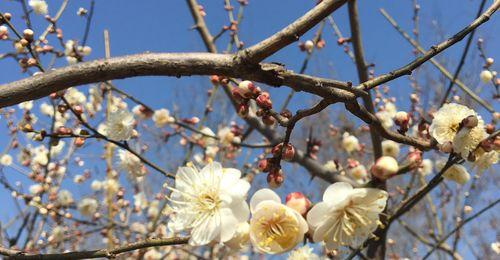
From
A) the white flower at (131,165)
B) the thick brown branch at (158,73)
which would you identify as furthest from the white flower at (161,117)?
the thick brown branch at (158,73)

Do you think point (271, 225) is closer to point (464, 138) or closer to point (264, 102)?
point (264, 102)

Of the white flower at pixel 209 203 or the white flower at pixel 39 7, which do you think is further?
the white flower at pixel 39 7

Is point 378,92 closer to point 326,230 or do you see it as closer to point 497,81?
point 497,81

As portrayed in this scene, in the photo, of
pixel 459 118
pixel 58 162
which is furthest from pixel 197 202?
pixel 58 162

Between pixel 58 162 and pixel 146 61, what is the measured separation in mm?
4983

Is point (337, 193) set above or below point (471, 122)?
below

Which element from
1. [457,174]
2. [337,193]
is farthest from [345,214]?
[457,174]

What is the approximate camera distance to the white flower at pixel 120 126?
2.37m

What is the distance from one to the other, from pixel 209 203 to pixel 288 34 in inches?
22.9

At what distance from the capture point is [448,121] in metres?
1.80

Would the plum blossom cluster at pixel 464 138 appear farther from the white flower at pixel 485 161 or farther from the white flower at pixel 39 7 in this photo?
the white flower at pixel 39 7

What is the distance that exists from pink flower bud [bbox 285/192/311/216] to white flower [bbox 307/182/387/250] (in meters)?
0.03

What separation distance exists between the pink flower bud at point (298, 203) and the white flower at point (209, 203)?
125 mm

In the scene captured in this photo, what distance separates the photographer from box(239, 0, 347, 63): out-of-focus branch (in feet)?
3.63
